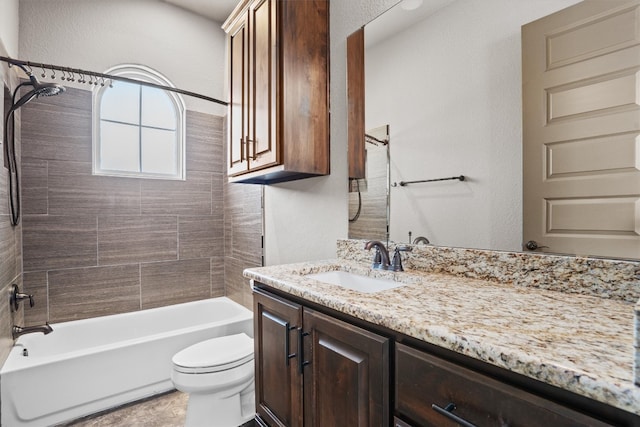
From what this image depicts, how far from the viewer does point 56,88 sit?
1856mm

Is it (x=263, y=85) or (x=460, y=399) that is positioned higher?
(x=263, y=85)

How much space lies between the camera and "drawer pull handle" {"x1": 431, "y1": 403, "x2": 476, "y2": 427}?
602 mm

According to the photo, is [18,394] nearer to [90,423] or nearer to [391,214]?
[90,423]

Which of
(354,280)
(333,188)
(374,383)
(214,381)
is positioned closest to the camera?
(374,383)

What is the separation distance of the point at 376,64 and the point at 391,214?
2.50 ft

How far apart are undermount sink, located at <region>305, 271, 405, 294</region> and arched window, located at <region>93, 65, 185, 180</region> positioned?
2097mm

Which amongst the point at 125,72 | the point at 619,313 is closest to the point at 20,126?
the point at 125,72

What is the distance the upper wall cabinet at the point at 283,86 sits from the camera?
1574mm

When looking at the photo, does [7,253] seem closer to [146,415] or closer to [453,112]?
[146,415]

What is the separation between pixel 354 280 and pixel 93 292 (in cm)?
227

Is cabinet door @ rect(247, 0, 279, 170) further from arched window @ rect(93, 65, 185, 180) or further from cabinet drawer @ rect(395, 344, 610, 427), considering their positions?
arched window @ rect(93, 65, 185, 180)

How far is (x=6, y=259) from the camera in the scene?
183 cm

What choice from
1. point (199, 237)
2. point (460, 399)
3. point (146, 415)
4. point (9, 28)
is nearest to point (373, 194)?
point (460, 399)

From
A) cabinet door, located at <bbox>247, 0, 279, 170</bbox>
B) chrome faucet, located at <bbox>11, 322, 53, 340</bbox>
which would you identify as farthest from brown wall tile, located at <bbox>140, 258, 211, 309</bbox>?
cabinet door, located at <bbox>247, 0, 279, 170</bbox>
